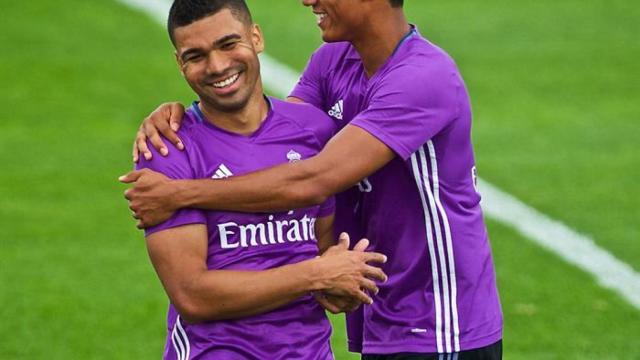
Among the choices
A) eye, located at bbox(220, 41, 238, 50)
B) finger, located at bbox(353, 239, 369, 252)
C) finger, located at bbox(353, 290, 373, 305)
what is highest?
eye, located at bbox(220, 41, 238, 50)

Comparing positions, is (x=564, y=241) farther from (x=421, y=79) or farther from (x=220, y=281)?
(x=220, y=281)

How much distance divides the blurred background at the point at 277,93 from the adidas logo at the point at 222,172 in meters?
3.52

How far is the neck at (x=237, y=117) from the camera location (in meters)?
5.86

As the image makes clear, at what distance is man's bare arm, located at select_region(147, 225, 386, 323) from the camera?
560 centimetres

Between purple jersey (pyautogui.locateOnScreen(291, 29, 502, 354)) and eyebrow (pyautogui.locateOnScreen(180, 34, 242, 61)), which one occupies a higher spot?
eyebrow (pyautogui.locateOnScreen(180, 34, 242, 61))

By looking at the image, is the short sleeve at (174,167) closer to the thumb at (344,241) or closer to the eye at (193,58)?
the eye at (193,58)

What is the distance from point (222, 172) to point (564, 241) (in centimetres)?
556

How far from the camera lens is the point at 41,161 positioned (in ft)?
41.8

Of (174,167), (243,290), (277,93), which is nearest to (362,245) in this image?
(243,290)

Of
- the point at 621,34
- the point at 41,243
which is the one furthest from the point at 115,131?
the point at 621,34

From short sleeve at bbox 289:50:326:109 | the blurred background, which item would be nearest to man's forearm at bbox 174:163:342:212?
short sleeve at bbox 289:50:326:109

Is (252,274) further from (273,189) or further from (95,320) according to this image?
(95,320)

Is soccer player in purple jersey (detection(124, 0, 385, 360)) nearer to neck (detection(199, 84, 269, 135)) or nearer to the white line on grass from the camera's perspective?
neck (detection(199, 84, 269, 135))

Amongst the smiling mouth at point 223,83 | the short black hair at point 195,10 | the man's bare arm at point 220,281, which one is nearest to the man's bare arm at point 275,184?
the man's bare arm at point 220,281
